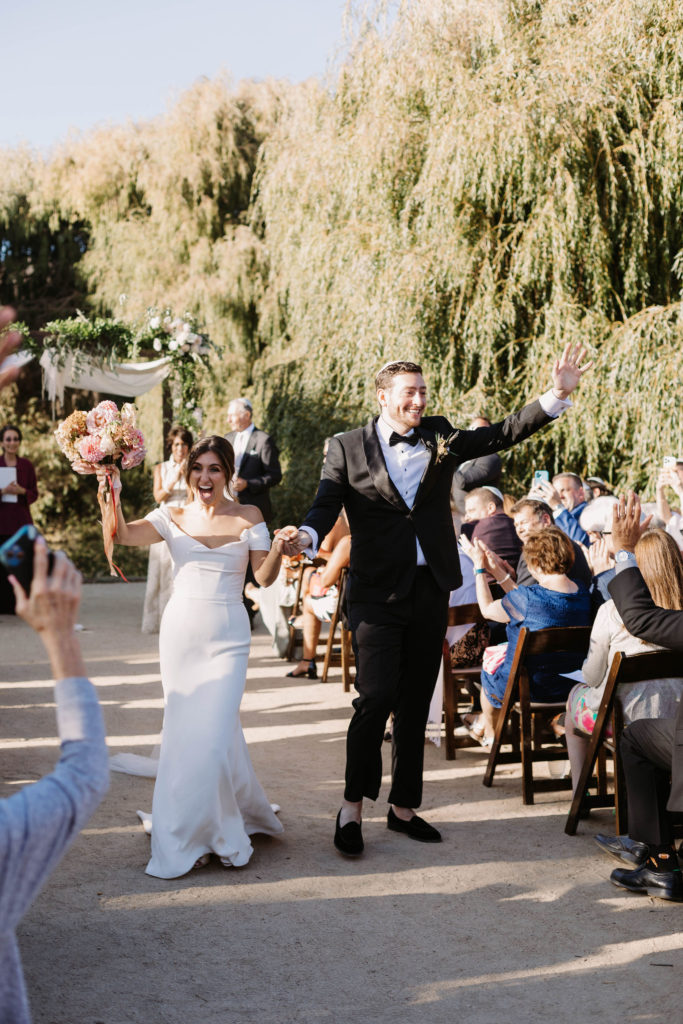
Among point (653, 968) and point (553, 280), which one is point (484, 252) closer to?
point (553, 280)

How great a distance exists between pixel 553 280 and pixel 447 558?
295 inches

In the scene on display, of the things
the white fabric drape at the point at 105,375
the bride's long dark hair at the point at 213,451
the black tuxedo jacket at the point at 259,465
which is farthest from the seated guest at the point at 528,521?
the white fabric drape at the point at 105,375

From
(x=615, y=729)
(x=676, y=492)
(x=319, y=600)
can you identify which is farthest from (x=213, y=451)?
(x=319, y=600)

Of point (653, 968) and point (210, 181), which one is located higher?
point (210, 181)

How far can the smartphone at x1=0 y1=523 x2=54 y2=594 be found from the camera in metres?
1.83

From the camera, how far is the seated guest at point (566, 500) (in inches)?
305

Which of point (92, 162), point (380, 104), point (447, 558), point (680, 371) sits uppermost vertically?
point (92, 162)

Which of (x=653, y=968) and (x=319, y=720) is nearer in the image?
(x=653, y=968)

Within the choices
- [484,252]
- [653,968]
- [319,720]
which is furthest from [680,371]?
[653,968]

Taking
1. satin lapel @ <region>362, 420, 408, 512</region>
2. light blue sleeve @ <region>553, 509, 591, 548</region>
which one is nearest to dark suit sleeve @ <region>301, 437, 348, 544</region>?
satin lapel @ <region>362, 420, 408, 512</region>

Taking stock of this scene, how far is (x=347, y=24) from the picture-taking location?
532 inches

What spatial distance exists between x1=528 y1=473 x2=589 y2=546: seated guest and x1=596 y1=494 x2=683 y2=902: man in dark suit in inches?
114

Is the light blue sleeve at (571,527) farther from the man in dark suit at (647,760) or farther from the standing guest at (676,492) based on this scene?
the man in dark suit at (647,760)

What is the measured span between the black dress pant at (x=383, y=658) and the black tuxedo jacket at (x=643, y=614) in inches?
34.1
